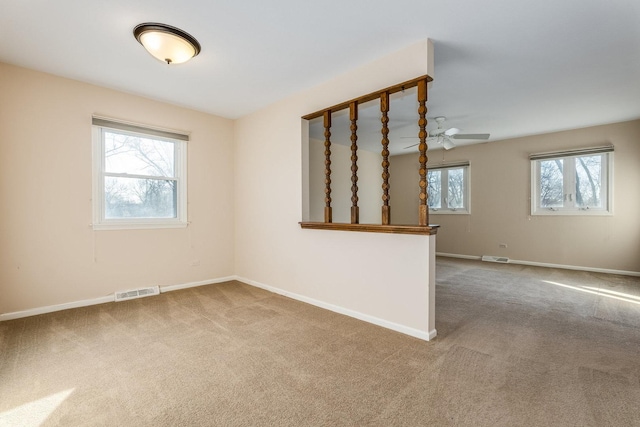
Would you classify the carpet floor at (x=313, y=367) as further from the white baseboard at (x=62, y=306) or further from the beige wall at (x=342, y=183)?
the beige wall at (x=342, y=183)

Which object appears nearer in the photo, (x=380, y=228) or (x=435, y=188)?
(x=380, y=228)

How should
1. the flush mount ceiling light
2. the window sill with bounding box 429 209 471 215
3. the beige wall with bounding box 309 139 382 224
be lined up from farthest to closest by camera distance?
the window sill with bounding box 429 209 471 215, the beige wall with bounding box 309 139 382 224, the flush mount ceiling light

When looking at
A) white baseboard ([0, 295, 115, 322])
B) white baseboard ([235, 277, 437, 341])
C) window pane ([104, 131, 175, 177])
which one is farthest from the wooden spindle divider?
white baseboard ([0, 295, 115, 322])

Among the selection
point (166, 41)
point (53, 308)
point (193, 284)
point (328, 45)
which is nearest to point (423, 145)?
point (328, 45)

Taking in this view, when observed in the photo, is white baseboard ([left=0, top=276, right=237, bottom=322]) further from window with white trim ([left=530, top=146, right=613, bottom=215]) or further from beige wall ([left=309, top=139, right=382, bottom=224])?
window with white trim ([left=530, top=146, right=613, bottom=215])

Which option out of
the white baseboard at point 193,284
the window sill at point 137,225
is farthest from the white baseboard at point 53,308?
the window sill at point 137,225

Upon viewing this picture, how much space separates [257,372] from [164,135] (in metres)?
3.31

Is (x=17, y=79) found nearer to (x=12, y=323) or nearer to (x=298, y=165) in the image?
(x=12, y=323)

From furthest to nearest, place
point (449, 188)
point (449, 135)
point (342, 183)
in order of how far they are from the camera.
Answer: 1. point (449, 188)
2. point (342, 183)
3. point (449, 135)

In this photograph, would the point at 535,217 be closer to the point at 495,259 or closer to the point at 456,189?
the point at 495,259

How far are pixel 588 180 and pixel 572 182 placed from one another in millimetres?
216

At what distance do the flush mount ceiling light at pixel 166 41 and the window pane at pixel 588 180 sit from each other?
635cm

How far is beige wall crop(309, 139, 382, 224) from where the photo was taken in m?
5.80

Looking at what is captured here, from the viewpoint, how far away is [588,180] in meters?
5.28
